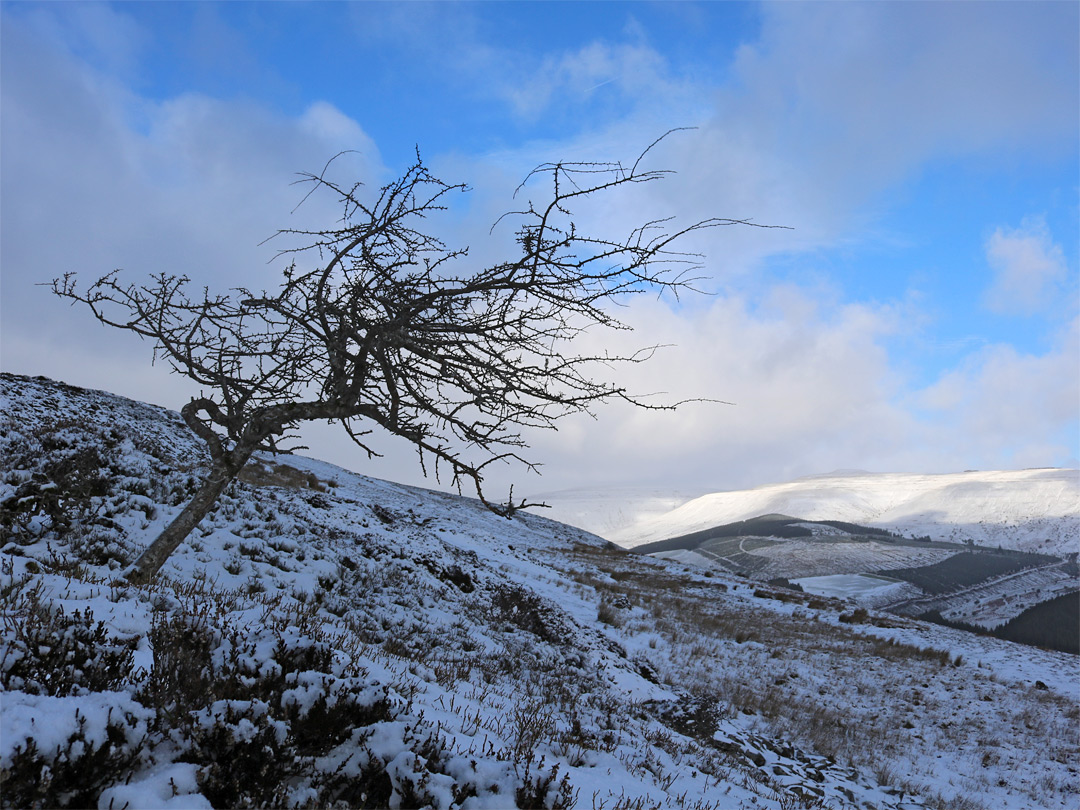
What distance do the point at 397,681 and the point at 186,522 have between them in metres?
3.16

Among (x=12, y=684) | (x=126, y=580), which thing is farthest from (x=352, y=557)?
(x=12, y=684)

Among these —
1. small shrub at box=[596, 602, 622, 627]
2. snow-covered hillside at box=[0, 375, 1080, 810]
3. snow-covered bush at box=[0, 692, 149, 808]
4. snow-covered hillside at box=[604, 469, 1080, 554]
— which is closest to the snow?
snow-covered hillside at box=[0, 375, 1080, 810]

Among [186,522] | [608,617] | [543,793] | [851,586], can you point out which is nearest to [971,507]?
[851,586]

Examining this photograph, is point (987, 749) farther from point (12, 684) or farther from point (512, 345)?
point (12, 684)

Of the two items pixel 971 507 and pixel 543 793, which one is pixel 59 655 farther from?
pixel 971 507

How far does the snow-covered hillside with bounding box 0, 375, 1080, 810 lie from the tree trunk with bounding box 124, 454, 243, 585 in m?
0.30

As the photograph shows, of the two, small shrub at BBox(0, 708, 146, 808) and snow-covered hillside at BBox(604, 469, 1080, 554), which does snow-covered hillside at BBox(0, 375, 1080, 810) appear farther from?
snow-covered hillside at BBox(604, 469, 1080, 554)

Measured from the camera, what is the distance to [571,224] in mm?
4219

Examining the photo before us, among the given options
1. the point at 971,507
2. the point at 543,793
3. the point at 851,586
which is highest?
the point at 971,507

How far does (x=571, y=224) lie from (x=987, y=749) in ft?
46.1

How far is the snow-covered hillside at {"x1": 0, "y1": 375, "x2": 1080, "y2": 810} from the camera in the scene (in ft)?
9.41

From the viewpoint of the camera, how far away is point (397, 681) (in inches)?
203

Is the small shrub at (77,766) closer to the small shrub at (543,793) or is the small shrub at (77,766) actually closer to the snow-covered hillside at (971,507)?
the small shrub at (543,793)

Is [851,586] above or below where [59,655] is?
below
